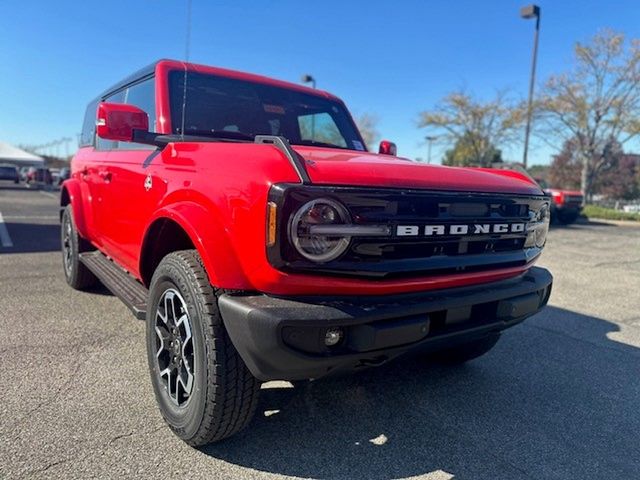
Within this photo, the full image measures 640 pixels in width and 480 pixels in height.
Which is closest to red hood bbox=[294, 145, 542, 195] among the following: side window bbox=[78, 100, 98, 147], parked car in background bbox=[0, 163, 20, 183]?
side window bbox=[78, 100, 98, 147]

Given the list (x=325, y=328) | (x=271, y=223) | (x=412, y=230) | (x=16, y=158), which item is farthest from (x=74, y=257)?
(x=16, y=158)

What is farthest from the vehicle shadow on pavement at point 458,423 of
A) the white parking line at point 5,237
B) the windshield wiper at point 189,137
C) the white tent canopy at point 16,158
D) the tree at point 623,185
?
the white tent canopy at point 16,158

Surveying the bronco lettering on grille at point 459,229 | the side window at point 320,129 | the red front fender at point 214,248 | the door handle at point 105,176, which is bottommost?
the red front fender at point 214,248

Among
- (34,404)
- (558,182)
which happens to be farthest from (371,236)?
(558,182)

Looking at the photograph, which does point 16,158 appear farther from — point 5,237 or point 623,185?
point 623,185

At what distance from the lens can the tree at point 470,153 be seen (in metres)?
25.7

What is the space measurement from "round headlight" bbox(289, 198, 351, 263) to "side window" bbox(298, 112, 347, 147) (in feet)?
5.85

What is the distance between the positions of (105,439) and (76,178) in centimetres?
336

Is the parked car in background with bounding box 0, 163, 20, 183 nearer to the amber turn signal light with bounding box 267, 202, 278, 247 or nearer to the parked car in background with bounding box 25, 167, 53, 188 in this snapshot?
the parked car in background with bounding box 25, 167, 53, 188

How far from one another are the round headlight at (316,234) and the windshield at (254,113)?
1469 mm

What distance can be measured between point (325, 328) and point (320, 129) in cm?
228

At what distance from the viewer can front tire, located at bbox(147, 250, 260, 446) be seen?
2.04 meters

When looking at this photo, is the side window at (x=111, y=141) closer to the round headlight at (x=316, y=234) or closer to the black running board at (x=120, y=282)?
the black running board at (x=120, y=282)

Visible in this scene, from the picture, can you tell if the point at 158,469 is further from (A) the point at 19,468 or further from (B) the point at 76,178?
(B) the point at 76,178
